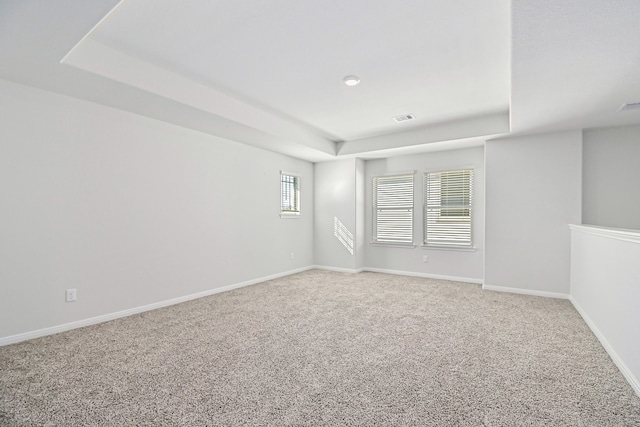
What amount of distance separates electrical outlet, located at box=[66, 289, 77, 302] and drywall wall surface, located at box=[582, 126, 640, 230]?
6.46 metres

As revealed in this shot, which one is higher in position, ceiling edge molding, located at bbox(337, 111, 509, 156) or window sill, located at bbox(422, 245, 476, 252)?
ceiling edge molding, located at bbox(337, 111, 509, 156)

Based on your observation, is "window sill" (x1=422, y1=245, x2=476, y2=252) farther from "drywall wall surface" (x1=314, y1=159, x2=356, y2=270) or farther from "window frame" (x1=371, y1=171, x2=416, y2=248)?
"drywall wall surface" (x1=314, y1=159, x2=356, y2=270)

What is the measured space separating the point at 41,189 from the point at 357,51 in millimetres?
3271

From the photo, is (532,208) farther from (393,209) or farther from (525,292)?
(393,209)

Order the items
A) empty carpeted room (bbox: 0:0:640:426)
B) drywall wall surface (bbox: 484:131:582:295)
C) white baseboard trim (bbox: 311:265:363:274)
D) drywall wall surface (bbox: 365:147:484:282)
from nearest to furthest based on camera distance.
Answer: empty carpeted room (bbox: 0:0:640:426) → drywall wall surface (bbox: 484:131:582:295) → drywall wall surface (bbox: 365:147:484:282) → white baseboard trim (bbox: 311:265:363:274)

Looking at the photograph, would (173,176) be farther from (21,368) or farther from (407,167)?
(407,167)

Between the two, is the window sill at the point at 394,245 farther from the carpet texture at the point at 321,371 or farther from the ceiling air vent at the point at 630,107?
the ceiling air vent at the point at 630,107

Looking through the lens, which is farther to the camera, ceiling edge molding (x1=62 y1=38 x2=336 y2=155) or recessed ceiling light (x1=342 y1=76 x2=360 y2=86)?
recessed ceiling light (x1=342 y1=76 x2=360 y2=86)

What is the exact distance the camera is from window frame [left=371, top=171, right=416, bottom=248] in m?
6.07

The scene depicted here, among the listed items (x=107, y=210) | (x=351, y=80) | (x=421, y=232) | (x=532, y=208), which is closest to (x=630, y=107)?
(x=532, y=208)

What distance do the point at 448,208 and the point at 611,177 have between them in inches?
87.0

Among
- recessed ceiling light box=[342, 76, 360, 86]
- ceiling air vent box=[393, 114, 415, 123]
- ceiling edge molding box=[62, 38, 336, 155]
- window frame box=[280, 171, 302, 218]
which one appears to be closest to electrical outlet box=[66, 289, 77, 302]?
ceiling edge molding box=[62, 38, 336, 155]

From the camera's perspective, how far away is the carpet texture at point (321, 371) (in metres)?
1.81

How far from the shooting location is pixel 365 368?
2359mm
